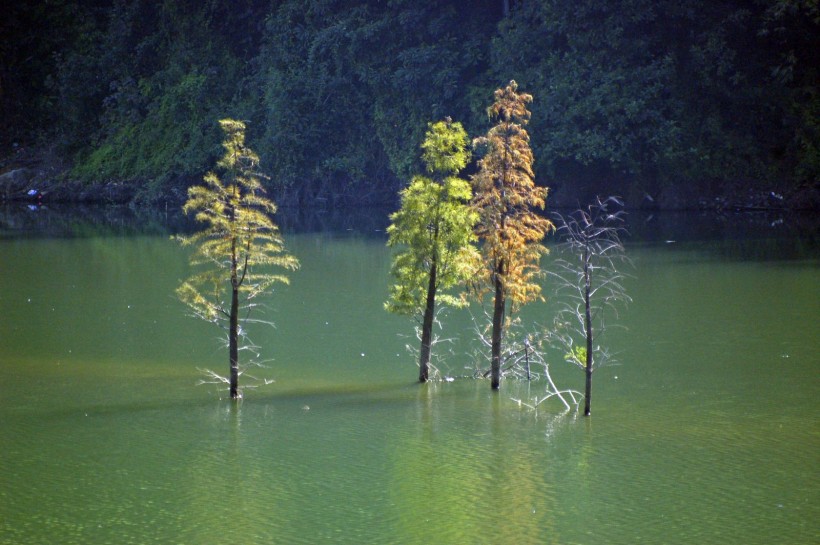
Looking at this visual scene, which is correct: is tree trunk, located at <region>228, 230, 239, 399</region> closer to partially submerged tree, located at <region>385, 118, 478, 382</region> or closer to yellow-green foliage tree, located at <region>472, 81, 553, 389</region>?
partially submerged tree, located at <region>385, 118, 478, 382</region>

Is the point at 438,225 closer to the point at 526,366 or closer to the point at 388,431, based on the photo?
the point at 526,366

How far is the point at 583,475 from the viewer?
15.4 metres

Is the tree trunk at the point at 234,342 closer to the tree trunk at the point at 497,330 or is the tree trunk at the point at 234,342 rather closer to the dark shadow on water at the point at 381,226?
the tree trunk at the point at 497,330

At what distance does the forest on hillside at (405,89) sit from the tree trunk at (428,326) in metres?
27.5

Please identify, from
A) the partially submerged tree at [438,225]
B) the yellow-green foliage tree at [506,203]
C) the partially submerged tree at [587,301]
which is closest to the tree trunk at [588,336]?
the partially submerged tree at [587,301]

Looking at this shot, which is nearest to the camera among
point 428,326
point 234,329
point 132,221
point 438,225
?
point 234,329

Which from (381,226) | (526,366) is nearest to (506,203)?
(526,366)

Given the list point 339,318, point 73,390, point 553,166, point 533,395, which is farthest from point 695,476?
point 553,166

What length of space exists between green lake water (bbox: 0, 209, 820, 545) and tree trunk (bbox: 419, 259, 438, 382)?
372 mm

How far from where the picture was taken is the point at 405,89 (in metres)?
53.2

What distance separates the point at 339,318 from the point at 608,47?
2580cm

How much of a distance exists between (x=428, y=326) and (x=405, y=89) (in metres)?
34.6

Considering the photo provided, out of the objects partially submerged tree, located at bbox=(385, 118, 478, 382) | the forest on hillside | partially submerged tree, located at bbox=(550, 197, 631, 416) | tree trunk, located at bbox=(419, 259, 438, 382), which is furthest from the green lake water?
the forest on hillside

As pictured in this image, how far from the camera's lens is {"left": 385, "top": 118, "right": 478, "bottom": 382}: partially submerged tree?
756 inches
